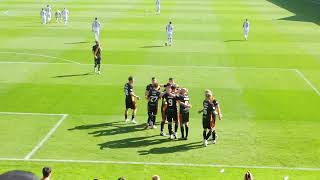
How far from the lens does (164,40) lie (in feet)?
140

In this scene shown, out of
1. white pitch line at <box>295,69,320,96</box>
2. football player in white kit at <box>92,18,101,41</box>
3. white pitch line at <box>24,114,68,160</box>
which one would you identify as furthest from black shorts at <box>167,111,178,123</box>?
football player in white kit at <box>92,18,101,41</box>

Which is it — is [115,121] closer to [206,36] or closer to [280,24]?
[206,36]

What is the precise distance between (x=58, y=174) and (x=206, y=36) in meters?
31.6

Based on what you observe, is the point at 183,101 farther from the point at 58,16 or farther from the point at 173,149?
the point at 58,16

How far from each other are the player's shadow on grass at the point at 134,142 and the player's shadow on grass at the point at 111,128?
0.93 m

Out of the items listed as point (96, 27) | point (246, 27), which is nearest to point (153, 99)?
point (96, 27)

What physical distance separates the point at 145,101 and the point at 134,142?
5.87 m

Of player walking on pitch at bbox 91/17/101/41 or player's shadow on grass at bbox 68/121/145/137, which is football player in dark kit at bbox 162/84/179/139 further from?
player walking on pitch at bbox 91/17/101/41

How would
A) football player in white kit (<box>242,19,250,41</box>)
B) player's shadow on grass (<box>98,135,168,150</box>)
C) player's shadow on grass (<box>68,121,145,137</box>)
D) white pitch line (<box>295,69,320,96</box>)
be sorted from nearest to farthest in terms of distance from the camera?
player's shadow on grass (<box>98,135,168,150</box>) → player's shadow on grass (<box>68,121,145,137</box>) → white pitch line (<box>295,69,320,96</box>) → football player in white kit (<box>242,19,250,41</box>)

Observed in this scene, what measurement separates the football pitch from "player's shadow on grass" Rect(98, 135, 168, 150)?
1.4 inches

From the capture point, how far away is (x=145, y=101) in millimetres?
24328

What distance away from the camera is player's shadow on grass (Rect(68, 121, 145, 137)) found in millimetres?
19641

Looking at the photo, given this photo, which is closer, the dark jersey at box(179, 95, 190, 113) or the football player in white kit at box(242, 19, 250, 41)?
the dark jersey at box(179, 95, 190, 113)

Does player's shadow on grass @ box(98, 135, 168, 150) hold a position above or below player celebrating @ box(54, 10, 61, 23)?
below
